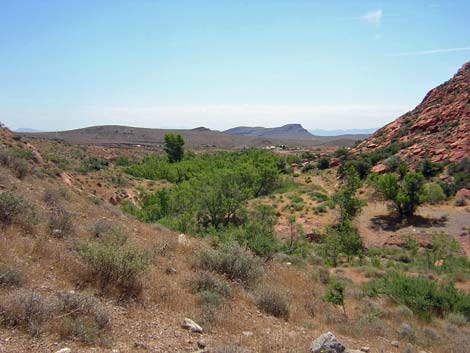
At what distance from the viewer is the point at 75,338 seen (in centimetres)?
402

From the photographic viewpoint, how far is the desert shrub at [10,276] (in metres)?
4.66

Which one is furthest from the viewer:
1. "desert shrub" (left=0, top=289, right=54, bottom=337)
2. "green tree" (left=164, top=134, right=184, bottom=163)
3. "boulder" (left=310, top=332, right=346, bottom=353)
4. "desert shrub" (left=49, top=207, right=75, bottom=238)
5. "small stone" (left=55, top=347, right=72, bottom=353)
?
"green tree" (left=164, top=134, right=184, bottom=163)

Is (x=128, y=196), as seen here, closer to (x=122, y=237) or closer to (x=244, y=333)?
(x=122, y=237)

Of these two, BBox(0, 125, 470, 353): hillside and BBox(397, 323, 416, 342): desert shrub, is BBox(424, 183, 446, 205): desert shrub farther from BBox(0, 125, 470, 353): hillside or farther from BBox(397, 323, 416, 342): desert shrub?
BBox(397, 323, 416, 342): desert shrub

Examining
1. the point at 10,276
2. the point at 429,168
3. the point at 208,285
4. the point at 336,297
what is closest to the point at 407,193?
the point at 429,168

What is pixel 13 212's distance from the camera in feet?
23.2

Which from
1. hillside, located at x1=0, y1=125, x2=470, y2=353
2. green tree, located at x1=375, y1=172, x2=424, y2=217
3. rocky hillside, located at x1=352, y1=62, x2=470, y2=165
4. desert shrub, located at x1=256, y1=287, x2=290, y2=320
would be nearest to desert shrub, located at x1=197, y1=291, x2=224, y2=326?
hillside, located at x1=0, y1=125, x2=470, y2=353

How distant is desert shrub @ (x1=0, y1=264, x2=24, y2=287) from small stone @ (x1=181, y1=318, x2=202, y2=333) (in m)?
2.25

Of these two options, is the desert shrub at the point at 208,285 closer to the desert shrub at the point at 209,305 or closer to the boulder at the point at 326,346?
the desert shrub at the point at 209,305

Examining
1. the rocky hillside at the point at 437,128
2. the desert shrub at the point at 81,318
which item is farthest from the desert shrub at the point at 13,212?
the rocky hillside at the point at 437,128

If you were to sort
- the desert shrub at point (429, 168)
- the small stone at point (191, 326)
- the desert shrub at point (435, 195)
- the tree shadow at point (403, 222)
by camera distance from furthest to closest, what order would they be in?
the desert shrub at point (429, 168)
the desert shrub at point (435, 195)
the tree shadow at point (403, 222)
the small stone at point (191, 326)

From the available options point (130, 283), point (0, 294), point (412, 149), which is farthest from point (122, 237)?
point (412, 149)

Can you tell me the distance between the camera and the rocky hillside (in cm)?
3678

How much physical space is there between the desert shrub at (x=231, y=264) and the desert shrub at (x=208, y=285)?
0.74m
